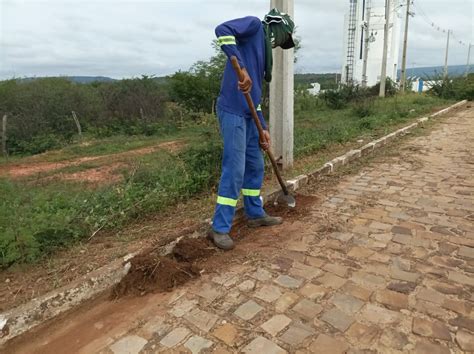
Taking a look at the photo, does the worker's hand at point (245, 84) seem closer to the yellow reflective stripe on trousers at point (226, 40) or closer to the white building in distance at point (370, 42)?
the yellow reflective stripe on trousers at point (226, 40)

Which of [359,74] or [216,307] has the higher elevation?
[359,74]

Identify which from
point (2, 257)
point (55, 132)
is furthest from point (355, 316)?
point (55, 132)

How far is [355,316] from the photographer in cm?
241

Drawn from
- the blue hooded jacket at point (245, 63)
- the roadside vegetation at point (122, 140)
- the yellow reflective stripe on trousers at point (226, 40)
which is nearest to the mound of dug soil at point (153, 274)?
the roadside vegetation at point (122, 140)

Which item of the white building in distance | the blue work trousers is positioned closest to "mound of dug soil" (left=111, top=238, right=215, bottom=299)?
the blue work trousers

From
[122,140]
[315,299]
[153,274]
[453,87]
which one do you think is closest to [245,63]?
[153,274]

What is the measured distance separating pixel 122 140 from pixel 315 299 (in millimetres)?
18648

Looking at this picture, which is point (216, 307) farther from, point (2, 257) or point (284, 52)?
point (284, 52)

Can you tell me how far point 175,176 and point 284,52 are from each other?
7.19 ft

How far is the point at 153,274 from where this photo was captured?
2.85 metres

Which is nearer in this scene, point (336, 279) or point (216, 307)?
point (216, 307)

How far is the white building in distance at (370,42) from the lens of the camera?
3434cm

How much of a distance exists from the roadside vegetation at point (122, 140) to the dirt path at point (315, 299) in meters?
0.96

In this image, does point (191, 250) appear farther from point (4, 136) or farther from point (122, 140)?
point (4, 136)
